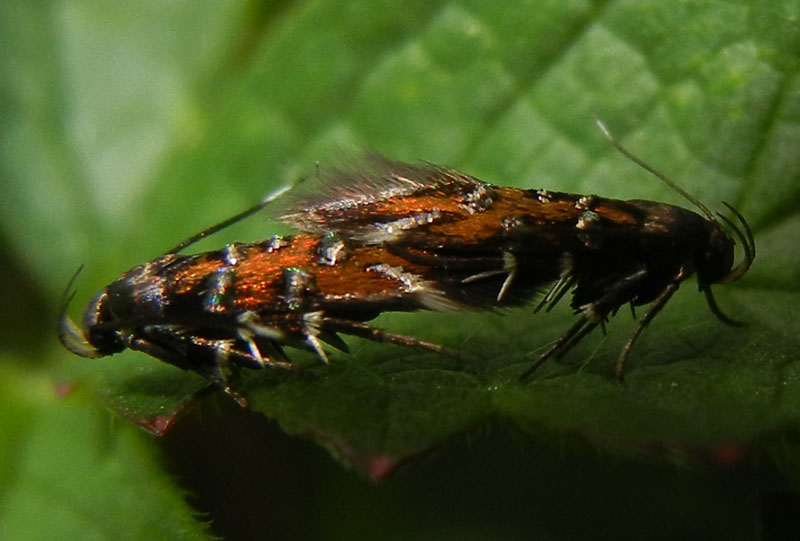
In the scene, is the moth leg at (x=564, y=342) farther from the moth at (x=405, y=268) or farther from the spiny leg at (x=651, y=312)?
the spiny leg at (x=651, y=312)

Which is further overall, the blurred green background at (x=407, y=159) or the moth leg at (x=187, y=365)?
the moth leg at (x=187, y=365)

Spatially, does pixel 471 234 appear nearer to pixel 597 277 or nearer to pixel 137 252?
pixel 597 277

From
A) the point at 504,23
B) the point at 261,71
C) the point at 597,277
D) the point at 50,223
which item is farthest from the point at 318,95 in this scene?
the point at 597,277

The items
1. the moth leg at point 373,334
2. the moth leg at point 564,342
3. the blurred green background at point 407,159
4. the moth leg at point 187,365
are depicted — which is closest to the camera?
the blurred green background at point 407,159

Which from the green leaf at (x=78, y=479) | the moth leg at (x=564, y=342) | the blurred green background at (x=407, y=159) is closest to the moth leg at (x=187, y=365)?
the blurred green background at (x=407, y=159)

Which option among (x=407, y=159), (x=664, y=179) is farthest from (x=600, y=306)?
(x=407, y=159)

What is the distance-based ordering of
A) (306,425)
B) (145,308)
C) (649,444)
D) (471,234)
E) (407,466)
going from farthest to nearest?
(145,308)
(471,234)
(306,425)
(407,466)
(649,444)
